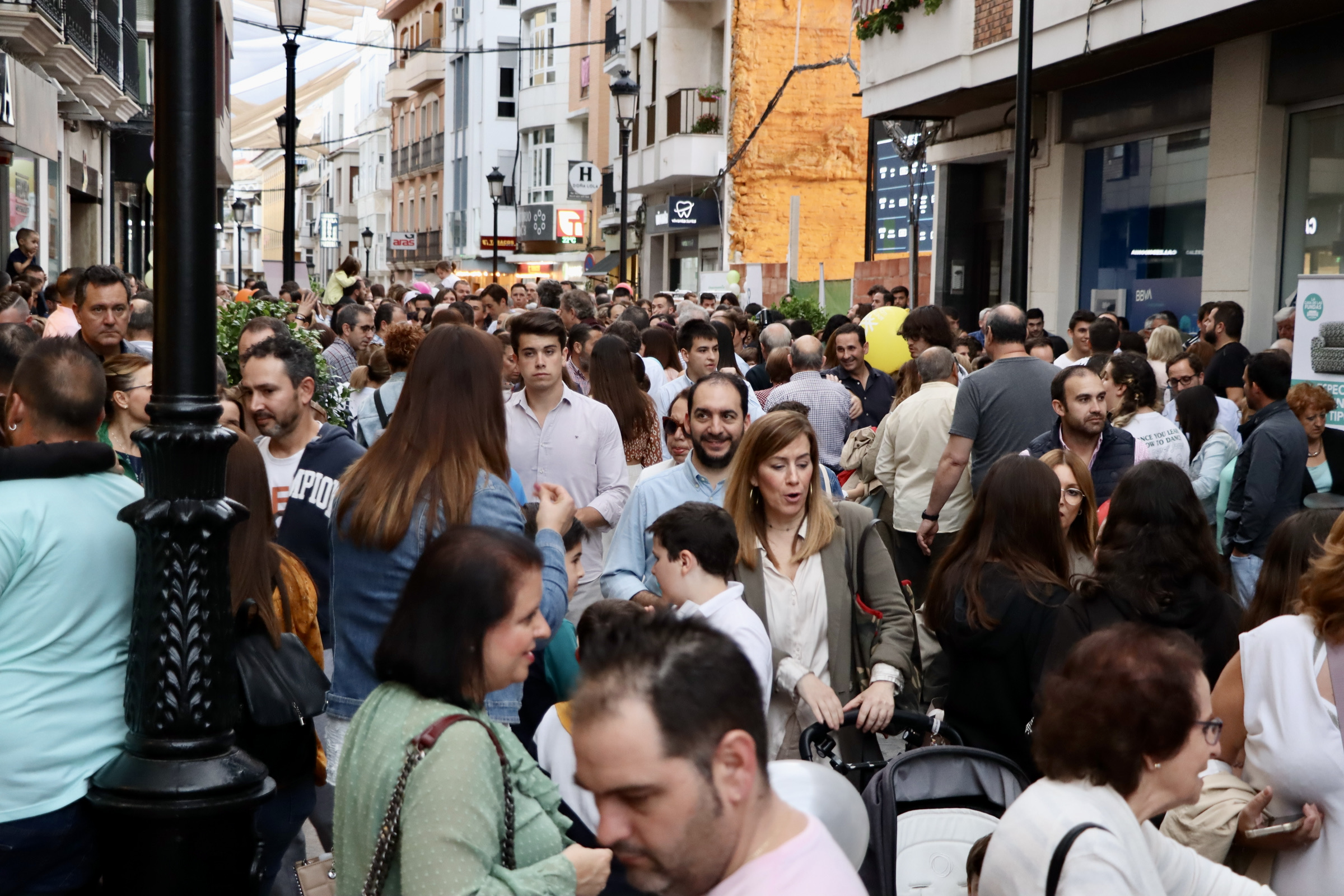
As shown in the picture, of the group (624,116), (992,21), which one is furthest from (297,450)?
(624,116)

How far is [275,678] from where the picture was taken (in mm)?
3533

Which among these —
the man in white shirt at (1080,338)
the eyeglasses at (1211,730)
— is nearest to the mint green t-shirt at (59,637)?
the eyeglasses at (1211,730)

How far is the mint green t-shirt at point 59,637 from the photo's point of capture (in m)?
3.18

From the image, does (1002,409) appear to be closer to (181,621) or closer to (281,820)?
(281,820)

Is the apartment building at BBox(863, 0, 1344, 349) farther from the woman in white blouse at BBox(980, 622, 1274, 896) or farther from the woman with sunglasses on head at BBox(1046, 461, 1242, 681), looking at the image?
the woman in white blouse at BBox(980, 622, 1274, 896)

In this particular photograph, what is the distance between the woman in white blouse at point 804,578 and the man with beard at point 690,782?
263 centimetres

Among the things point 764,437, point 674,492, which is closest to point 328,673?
point 674,492

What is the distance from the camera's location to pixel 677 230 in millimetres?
35750

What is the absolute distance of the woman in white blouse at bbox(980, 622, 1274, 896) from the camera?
2561 millimetres

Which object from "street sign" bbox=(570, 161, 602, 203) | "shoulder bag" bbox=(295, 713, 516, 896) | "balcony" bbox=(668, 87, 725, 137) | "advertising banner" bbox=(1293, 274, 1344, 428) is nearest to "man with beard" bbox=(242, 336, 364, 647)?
"shoulder bag" bbox=(295, 713, 516, 896)

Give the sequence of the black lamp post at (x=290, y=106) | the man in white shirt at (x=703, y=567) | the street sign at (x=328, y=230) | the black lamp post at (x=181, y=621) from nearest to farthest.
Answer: the black lamp post at (x=181, y=621), the man in white shirt at (x=703, y=567), the black lamp post at (x=290, y=106), the street sign at (x=328, y=230)

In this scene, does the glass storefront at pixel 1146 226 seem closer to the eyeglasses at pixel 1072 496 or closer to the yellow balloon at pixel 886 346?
the yellow balloon at pixel 886 346

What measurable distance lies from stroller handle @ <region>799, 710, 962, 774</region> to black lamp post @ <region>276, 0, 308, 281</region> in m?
12.8

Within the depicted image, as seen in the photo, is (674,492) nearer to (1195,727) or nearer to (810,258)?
(1195,727)
